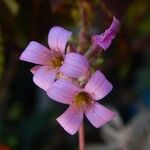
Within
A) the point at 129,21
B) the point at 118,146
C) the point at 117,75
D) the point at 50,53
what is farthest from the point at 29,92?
the point at 50,53

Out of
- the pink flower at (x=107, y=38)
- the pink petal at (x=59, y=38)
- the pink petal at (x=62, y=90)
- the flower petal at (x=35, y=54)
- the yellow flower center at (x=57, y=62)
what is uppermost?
the pink flower at (x=107, y=38)

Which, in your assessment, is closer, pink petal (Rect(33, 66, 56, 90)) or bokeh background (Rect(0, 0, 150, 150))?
pink petal (Rect(33, 66, 56, 90))

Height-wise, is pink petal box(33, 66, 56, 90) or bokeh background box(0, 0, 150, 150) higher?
pink petal box(33, 66, 56, 90)

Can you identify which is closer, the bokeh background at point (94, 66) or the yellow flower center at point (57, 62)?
the yellow flower center at point (57, 62)
